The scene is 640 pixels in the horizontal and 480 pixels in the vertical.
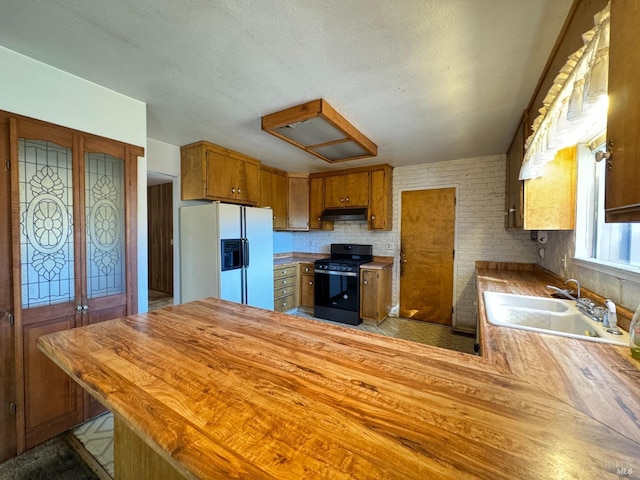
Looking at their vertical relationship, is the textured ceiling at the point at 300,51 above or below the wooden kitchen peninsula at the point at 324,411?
above

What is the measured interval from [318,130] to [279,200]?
2.10 m

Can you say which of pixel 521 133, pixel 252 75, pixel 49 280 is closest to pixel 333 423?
pixel 252 75

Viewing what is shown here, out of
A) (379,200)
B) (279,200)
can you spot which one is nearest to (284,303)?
(279,200)

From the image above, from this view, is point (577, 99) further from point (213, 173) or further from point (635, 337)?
point (213, 173)

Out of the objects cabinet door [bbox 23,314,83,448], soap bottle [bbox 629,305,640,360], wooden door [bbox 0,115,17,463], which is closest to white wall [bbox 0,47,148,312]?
wooden door [bbox 0,115,17,463]

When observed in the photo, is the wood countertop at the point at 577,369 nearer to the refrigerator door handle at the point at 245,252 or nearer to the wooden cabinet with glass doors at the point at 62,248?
the wooden cabinet with glass doors at the point at 62,248

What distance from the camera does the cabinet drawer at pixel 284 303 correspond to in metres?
4.00

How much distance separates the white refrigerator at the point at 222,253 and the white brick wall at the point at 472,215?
2352 millimetres

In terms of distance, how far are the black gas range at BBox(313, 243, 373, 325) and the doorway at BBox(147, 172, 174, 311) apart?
9.65 ft

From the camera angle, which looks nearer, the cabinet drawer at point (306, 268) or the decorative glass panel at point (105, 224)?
the decorative glass panel at point (105, 224)

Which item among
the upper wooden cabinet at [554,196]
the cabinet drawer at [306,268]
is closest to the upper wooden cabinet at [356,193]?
the cabinet drawer at [306,268]

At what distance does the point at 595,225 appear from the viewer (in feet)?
6.02

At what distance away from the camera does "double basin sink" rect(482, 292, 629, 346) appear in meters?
1.37

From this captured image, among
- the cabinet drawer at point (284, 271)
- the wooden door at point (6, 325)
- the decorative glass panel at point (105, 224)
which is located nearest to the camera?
the wooden door at point (6, 325)
